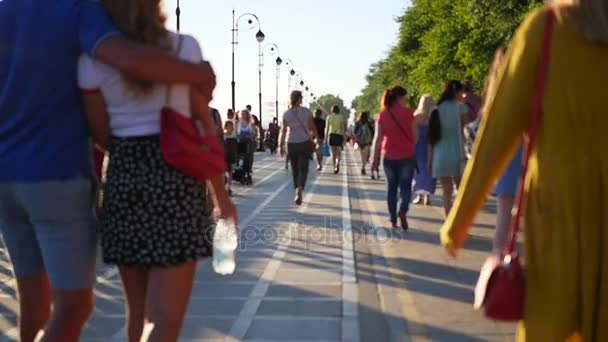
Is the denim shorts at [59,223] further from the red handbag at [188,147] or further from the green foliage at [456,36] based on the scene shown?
the green foliage at [456,36]

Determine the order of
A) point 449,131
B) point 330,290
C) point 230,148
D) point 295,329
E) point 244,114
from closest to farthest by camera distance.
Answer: point 295,329 < point 330,290 < point 449,131 < point 230,148 < point 244,114

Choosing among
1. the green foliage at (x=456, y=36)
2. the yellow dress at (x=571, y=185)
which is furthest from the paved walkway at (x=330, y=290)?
the green foliage at (x=456, y=36)

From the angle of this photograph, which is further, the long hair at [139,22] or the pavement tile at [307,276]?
the pavement tile at [307,276]

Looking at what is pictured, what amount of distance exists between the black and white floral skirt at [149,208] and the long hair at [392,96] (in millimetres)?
9738

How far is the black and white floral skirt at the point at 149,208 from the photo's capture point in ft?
11.9

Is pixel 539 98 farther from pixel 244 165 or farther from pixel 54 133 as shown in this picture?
pixel 244 165

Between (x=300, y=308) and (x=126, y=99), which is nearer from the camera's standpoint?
(x=126, y=99)

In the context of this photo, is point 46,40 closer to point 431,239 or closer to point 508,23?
point 431,239

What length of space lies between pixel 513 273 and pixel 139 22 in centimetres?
147

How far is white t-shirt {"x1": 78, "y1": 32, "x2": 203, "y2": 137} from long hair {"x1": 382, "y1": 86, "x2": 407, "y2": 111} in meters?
9.73

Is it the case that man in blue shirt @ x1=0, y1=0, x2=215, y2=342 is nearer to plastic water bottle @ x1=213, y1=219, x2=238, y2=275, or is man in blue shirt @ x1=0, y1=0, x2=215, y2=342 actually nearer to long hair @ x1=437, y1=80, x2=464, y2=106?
plastic water bottle @ x1=213, y1=219, x2=238, y2=275

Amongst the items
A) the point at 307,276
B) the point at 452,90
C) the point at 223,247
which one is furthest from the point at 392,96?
the point at 223,247

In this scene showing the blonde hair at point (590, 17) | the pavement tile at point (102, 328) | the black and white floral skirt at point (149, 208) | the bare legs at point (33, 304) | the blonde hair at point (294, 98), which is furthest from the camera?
the blonde hair at point (294, 98)

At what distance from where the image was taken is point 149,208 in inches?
143
